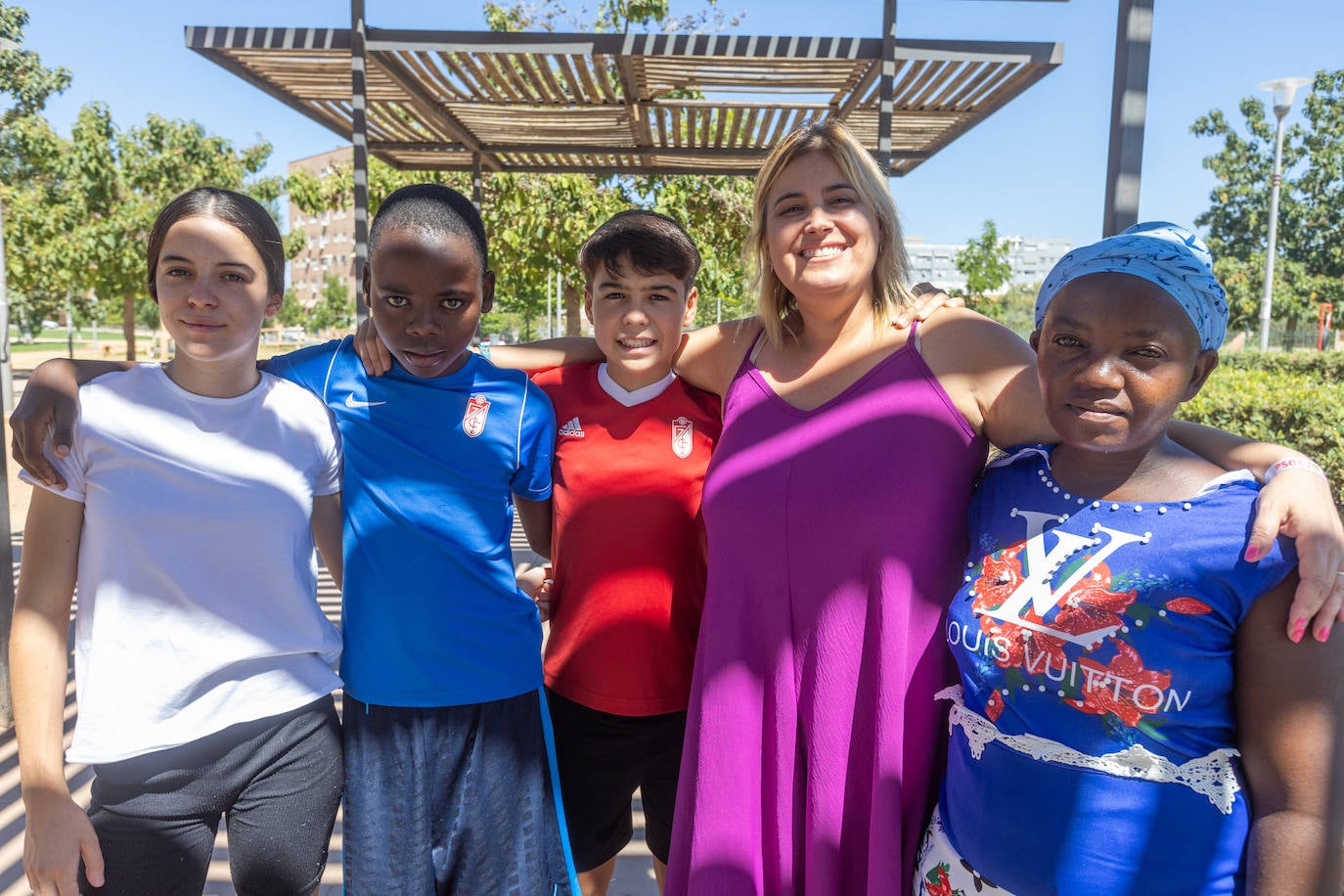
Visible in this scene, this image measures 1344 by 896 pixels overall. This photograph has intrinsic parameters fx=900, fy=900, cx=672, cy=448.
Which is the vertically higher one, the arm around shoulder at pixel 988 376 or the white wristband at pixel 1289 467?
the arm around shoulder at pixel 988 376

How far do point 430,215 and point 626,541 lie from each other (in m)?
0.87

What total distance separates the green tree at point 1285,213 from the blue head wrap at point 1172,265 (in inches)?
1621

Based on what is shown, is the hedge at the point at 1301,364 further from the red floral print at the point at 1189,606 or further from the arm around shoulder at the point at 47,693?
the arm around shoulder at the point at 47,693

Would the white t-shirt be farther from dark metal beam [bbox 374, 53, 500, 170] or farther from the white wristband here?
dark metal beam [bbox 374, 53, 500, 170]

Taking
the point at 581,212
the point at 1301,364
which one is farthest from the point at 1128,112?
the point at 1301,364

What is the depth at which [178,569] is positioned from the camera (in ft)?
5.51

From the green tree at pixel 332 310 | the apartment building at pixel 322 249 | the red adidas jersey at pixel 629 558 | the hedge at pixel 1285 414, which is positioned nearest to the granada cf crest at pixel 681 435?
the red adidas jersey at pixel 629 558

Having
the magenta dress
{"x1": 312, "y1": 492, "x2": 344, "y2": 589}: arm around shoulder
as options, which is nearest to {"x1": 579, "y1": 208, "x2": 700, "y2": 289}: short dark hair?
the magenta dress

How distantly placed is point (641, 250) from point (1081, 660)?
4.45 feet

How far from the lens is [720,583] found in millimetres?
1886

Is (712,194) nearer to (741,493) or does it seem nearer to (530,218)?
(530,218)

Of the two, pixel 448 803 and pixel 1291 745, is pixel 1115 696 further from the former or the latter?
pixel 448 803

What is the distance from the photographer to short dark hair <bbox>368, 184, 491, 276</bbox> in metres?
1.99

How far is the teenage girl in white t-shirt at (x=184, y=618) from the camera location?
1636mm
